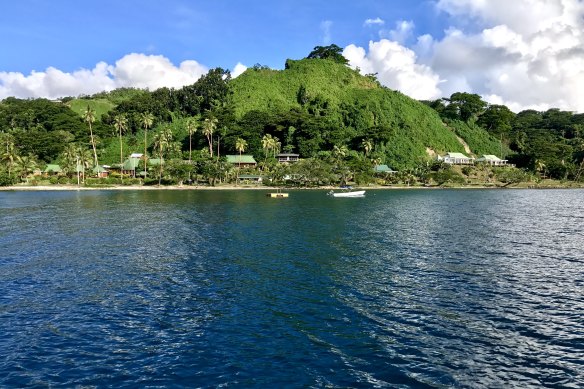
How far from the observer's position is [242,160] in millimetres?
177875

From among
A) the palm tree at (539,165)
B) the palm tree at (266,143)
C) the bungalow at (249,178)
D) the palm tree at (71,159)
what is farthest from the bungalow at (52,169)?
the palm tree at (539,165)

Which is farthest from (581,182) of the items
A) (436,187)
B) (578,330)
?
(578,330)

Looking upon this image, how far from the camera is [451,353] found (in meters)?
19.0

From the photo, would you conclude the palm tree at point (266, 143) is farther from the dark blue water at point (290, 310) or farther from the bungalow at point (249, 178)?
the dark blue water at point (290, 310)

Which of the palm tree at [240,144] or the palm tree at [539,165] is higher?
the palm tree at [240,144]

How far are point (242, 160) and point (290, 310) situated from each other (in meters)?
156

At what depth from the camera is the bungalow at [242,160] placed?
177 m

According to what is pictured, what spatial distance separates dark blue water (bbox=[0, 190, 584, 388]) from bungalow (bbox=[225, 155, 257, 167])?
415ft

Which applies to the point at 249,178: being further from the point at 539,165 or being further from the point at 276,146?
the point at 539,165

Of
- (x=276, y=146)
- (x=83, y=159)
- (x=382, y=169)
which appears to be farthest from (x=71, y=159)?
(x=382, y=169)

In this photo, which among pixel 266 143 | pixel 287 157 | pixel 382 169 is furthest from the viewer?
pixel 287 157

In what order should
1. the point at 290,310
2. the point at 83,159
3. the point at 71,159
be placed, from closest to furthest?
1. the point at 290,310
2. the point at 83,159
3. the point at 71,159

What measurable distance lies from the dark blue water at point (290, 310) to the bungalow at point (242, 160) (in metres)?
127

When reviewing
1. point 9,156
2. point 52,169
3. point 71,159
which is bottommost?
point 52,169
